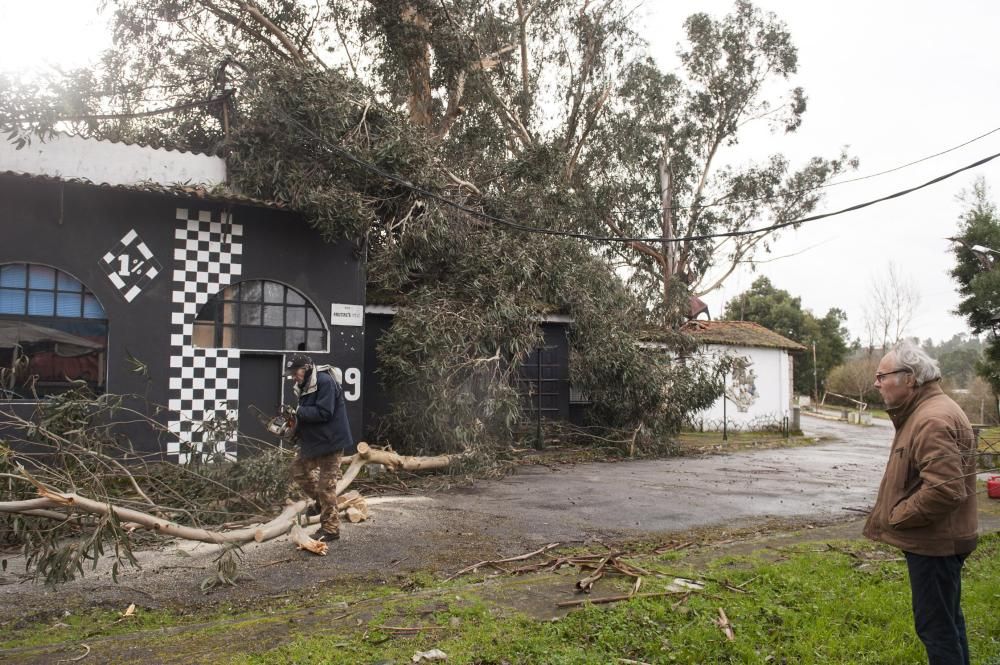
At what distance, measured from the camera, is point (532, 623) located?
480 centimetres

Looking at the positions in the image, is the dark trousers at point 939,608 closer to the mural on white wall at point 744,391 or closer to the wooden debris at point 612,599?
the wooden debris at point 612,599

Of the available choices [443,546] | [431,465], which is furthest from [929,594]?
[431,465]

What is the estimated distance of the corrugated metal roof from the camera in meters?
10.1

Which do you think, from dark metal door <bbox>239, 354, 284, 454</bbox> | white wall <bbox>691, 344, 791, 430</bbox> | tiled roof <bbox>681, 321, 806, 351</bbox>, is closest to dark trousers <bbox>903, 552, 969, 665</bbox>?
dark metal door <bbox>239, 354, 284, 454</bbox>

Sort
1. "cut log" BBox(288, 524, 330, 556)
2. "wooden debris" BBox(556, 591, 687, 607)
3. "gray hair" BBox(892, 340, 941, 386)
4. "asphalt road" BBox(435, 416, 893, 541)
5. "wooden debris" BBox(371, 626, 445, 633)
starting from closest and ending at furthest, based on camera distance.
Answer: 1. "gray hair" BBox(892, 340, 941, 386)
2. "wooden debris" BBox(371, 626, 445, 633)
3. "wooden debris" BBox(556, 591, 687, 607)
4. "cut log" BBox(288, 524, 330, 556)
5. "asphalt road" BBox(435, 416, 893, 541)

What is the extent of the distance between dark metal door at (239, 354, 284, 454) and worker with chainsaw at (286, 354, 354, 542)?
15.8 feet

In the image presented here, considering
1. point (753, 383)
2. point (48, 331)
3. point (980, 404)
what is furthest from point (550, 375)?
point (980, 404)

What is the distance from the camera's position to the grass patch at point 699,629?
4.32 m

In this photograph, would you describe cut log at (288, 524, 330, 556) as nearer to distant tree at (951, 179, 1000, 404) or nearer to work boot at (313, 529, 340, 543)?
work boot at (313, 529, 340, 543)

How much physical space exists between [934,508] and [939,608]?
50cm

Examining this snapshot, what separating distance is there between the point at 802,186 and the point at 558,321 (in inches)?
461

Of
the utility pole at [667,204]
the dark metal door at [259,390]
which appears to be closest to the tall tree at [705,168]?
the utility pole at [667,204]

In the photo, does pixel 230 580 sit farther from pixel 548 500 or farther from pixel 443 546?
pixel 548 500

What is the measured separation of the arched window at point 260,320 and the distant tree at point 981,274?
14980 mm
